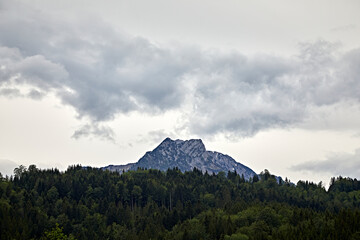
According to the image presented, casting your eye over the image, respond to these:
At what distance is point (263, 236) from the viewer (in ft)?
639

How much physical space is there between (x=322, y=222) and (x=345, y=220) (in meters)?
10.1

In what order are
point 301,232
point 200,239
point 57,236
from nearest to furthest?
point 57,236
point 301,232
point 200,239

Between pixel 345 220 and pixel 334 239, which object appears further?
pixel 345 220

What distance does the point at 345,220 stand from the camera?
19475 cm

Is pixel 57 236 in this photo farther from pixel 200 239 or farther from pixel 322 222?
pixel 322 222

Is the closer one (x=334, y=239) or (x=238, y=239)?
(x=334, y=239)

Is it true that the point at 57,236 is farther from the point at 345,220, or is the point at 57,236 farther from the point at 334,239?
the point at 345,220

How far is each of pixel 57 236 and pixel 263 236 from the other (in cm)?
9124

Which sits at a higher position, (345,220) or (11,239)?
(345,220)

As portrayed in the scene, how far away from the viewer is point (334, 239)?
174250 millimetres

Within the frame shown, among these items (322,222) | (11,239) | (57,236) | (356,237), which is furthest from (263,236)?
(11,239)

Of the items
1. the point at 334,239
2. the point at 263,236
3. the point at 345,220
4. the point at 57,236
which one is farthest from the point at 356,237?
the point at 57,236

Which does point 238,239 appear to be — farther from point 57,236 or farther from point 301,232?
point 57,236

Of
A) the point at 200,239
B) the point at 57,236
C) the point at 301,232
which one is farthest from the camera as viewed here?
the point at 200,239
